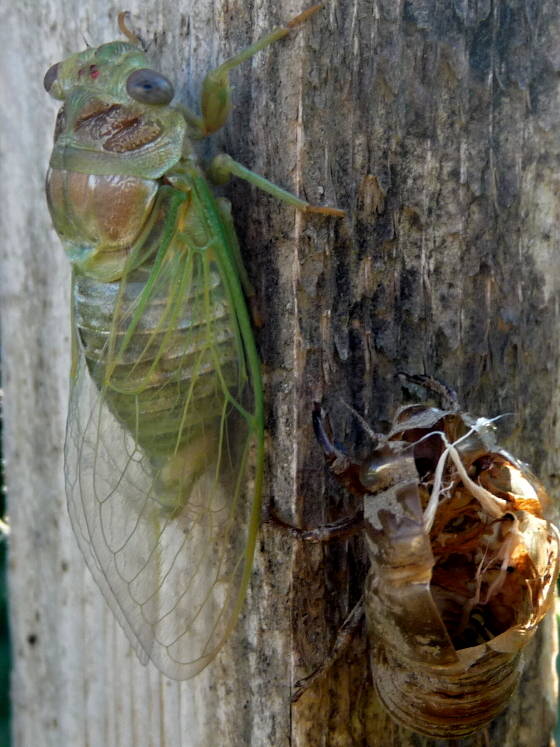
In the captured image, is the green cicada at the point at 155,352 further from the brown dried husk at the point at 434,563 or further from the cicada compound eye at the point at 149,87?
the brown dried husk at the point at 434,563

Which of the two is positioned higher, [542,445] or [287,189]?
[287,189]

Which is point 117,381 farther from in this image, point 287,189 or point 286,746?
point 286,746

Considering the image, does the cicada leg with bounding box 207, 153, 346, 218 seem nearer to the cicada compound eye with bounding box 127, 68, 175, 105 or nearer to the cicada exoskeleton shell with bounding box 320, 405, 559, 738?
the cicada compound eye with bounding box 127, 68, 175, 105

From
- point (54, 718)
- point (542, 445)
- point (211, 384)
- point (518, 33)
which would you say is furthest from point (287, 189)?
point (54, 718)

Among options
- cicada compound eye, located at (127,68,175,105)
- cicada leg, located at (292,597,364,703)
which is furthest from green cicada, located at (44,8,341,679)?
cicada leg, located at (292,597,364,703)

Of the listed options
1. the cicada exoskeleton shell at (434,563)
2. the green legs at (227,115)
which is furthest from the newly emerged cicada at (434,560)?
the green legs at (227,115)

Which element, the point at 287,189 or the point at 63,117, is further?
the point at 63,117
